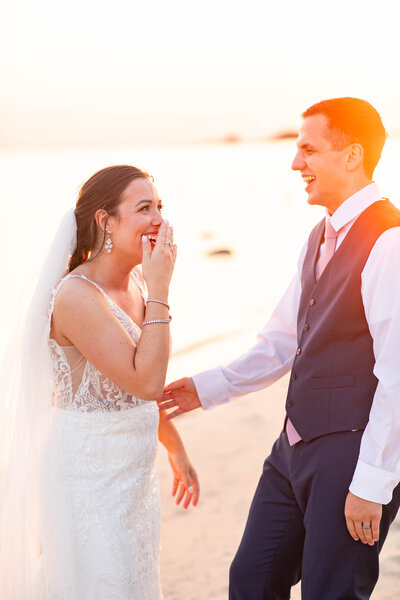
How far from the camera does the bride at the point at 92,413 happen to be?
2.57 m

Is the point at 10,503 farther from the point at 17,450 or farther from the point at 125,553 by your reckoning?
the point at 125,553

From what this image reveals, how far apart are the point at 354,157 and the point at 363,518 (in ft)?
3.95

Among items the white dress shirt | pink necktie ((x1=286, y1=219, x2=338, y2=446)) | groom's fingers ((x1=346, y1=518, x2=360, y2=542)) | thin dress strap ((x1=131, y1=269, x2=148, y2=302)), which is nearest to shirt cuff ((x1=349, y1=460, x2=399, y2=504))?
the white dress shirt

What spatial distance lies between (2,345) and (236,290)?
756 centimetres

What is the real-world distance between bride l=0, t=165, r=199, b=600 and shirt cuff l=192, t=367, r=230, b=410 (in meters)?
0.30

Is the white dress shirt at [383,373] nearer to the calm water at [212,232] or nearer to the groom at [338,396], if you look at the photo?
the groom at [338,396]

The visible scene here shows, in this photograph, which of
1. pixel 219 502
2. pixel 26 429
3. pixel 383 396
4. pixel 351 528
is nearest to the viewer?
pixel 383 396

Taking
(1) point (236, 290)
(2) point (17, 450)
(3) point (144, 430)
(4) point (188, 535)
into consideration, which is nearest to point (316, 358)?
(3) point (144, 430)

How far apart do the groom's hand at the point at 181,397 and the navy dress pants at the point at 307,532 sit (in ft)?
1.62

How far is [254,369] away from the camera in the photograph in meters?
3.10

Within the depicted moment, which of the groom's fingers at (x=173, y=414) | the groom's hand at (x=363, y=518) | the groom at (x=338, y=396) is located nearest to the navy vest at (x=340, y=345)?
the groom at (x=338, y=396)

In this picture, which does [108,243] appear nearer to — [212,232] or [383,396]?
[383,396]

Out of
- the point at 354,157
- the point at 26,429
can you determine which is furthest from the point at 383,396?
the point at 26,429

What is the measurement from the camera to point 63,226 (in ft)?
9.20
